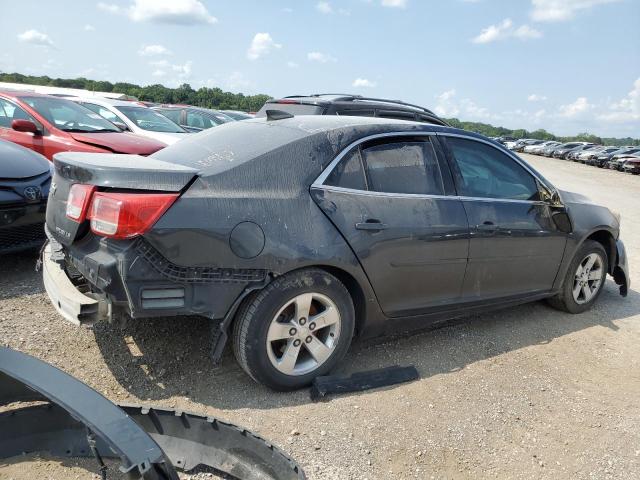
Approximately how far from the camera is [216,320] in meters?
3.00

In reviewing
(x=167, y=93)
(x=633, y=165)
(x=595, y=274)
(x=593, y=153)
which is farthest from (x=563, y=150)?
(x=595, y=274)

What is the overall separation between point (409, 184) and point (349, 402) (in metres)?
1.47

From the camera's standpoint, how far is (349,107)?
762 cm

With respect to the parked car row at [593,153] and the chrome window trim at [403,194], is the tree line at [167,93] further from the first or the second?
the chrome window trim at [403,194]

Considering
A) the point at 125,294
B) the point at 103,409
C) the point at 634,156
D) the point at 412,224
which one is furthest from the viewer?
the point at 634,156

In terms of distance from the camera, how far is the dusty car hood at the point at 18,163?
4589 millimetres

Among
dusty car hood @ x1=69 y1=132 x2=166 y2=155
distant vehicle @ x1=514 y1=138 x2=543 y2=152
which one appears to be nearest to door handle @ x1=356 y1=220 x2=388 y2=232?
dusty car hood @ x1=69 y1=132 x2=166 y2=155

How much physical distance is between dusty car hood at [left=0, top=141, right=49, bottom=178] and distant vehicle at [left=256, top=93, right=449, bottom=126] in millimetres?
3302

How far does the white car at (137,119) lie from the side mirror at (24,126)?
2.34m

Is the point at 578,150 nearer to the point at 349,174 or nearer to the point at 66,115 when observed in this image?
the point at 66,115

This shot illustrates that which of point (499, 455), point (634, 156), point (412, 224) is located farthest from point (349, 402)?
point (634, 156)

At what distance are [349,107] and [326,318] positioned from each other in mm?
5062

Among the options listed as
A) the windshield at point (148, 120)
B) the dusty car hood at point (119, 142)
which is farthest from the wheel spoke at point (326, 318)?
the windshield at point (148, 120)

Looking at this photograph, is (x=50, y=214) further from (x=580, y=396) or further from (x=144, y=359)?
(x=580, y=396)
